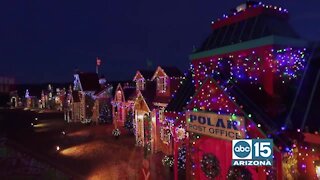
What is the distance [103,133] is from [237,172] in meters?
23.3

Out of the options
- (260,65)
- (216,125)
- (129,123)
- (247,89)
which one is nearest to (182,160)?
(216,125)

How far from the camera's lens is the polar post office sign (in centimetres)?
1137

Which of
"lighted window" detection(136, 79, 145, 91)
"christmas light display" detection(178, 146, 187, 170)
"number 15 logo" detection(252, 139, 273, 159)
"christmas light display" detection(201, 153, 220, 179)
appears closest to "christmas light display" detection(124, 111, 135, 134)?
"lighted window" detection(136, 79, 145, 91)

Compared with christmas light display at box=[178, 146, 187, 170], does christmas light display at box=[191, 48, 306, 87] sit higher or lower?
higher

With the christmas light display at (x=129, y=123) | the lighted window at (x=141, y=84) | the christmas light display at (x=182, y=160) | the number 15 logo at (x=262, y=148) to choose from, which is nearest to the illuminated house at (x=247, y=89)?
the number 15 logo at (x=262, y=148)

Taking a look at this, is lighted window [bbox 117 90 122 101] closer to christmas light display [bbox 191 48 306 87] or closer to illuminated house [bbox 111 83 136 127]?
illuminated house [bbox 111 83 136 127]

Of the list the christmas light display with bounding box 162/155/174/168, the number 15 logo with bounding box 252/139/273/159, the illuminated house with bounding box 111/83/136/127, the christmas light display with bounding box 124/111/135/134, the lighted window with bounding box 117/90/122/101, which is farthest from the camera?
the lighted window with bounding box 117/90/122/101

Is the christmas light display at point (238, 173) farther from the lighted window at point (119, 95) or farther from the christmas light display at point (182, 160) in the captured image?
the lighted window at point (119, 95)

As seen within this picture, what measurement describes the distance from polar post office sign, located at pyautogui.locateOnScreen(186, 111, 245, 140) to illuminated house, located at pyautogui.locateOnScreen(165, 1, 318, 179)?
37 mm

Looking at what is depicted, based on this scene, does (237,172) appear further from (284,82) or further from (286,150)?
(284,82)

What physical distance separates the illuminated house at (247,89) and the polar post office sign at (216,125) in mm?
37

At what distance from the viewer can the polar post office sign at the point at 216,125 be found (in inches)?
448

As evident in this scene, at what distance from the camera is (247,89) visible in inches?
478

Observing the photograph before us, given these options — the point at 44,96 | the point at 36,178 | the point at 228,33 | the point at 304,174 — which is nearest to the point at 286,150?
the point at 304,174
